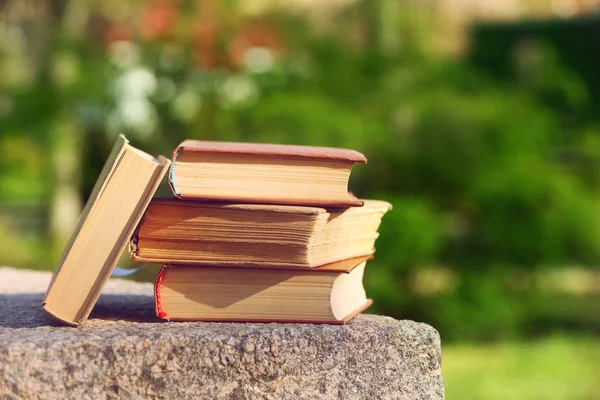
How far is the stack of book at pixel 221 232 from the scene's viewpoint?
145 centimetres

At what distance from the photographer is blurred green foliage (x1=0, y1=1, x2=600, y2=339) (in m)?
6.32

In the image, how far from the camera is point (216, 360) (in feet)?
4.59

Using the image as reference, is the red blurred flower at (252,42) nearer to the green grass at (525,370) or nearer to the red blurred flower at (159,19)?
the red blurred flower at (159,19)

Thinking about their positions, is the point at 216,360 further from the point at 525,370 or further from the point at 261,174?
the point at 525,370

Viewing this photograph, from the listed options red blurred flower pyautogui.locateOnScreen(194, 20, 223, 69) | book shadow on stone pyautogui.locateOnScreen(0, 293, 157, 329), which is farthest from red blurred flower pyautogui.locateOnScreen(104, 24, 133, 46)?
book shadow on stone pyautogui.locateOnScreen(0, 293, 157, 329)

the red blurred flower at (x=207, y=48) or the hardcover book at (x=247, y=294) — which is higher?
the hardcover book at (x=247, y=294)

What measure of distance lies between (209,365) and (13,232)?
904 centimetres

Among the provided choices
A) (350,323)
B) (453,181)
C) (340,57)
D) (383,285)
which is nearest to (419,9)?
(340,57)

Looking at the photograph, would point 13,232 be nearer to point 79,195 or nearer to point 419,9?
point 79,195

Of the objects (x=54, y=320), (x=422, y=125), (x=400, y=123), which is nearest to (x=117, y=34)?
(x=400, y=123)

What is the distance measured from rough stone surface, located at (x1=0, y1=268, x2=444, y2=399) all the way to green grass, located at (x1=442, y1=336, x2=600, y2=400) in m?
3.70

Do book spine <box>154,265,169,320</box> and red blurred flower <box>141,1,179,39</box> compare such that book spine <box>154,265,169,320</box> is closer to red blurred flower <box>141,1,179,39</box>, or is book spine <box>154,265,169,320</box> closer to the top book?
the top book

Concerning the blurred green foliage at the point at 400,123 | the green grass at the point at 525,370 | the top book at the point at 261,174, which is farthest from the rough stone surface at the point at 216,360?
the blurred green foliage at the point at 400,123

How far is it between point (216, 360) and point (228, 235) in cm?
20
